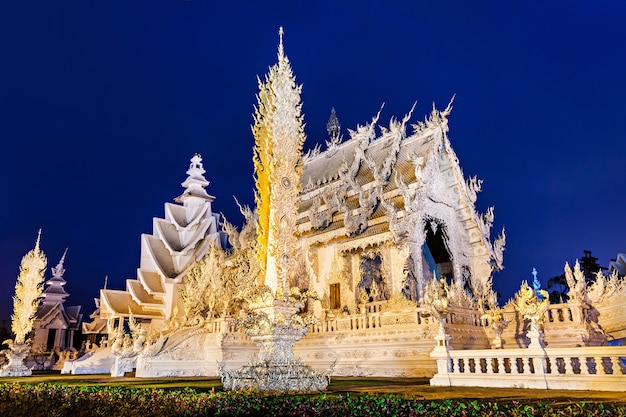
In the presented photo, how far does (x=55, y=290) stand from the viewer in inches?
1305

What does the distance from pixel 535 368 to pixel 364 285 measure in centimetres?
1039

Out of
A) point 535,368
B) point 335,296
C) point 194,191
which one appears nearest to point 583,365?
point 535,368

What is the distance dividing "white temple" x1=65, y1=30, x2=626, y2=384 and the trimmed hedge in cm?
253

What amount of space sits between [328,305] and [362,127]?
875 cm

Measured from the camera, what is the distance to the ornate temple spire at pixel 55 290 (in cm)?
3231

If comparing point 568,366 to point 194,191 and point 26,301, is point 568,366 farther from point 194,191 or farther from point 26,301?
point 194,191

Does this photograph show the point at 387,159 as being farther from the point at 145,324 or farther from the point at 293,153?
the point at 145,324

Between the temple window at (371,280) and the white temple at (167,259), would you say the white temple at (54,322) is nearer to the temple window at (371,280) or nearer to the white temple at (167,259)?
the white temple at (167,259)

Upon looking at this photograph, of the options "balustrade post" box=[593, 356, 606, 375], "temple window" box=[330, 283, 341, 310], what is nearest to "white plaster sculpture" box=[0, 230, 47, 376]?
"temple window" box=[330, 283, 341, 310]

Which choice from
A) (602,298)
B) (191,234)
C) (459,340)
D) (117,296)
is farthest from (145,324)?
(602,298)

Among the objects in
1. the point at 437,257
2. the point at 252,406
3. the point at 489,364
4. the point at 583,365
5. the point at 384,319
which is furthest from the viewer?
the point at 437,257

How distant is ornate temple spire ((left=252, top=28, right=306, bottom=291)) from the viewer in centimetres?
892

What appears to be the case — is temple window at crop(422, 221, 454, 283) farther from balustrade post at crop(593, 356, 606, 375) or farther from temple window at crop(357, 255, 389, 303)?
balustrade post at crop(593, 356, 606, 375)

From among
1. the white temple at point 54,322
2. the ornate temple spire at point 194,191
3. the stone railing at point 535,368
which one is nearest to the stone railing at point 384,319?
the stone railing at point 535,368
